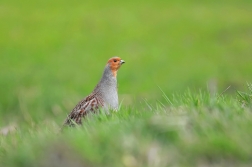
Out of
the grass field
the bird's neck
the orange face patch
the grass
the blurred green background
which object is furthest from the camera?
the blurred green background

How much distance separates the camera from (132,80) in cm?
1719

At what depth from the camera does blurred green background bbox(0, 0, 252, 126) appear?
15875 mm

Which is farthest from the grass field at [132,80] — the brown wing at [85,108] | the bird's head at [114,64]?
the bird's head at [114,64]

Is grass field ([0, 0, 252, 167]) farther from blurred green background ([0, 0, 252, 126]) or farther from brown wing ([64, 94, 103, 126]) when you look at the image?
brown wing ([64, 94, 103, 126])

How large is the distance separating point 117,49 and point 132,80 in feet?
8.55

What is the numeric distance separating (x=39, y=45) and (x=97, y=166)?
1556cm

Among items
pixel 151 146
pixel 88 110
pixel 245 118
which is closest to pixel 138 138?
pixel 151 146

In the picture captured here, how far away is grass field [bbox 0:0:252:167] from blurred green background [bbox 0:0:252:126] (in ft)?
0.11

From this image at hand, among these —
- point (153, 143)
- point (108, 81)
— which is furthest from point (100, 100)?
point (153, 143)

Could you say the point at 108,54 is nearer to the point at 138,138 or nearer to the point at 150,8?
the point at 150,8

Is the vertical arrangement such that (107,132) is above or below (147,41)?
below

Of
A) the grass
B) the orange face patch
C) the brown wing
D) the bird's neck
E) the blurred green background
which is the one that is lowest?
the grass

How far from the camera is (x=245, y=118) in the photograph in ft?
16.5

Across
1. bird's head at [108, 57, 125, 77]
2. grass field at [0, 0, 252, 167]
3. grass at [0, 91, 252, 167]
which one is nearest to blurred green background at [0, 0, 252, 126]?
grass field at [0, 0, 252, 167]
